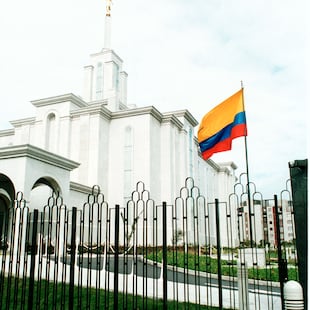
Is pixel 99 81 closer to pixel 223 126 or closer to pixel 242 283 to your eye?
pixel 223 126

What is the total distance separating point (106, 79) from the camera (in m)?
32.0

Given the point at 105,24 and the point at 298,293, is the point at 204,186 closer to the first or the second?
the point at 105,24

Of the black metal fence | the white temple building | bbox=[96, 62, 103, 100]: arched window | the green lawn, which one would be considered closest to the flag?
the black metal fence

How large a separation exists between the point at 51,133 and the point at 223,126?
24186 millimetres

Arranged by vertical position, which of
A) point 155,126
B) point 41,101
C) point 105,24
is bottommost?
point 155,126

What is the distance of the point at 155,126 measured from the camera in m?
28.7

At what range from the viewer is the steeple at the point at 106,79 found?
31500 millimetres

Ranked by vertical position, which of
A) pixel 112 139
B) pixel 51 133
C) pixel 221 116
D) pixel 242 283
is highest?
pixel 51 133

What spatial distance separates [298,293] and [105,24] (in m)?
33.4

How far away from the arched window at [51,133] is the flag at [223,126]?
23204mm

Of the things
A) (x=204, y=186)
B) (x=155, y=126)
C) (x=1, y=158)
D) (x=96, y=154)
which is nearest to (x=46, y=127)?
(x=96, y=154)

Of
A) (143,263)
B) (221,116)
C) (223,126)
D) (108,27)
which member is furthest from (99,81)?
(143,263)

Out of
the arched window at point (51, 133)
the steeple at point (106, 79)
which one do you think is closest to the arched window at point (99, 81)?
the steeple at point (106, 79)

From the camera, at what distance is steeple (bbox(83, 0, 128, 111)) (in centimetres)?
3150
